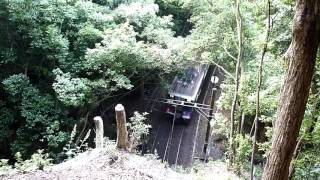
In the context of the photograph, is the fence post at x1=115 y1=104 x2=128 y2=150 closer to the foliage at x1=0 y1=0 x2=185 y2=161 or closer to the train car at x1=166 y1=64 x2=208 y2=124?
the foliage at x1=0 y1=0 x2=185 y2=161

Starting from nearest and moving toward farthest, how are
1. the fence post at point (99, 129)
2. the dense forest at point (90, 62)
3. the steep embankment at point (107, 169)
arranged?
the steep embankment at point (107, 169)
the fence post at point (99, 129)
the dense forest at point (90, 62)

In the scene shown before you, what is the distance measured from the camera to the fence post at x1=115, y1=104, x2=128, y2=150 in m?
6.86

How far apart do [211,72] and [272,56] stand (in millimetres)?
10837

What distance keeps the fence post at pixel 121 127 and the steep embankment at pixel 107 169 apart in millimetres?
195

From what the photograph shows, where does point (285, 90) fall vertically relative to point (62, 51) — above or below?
below

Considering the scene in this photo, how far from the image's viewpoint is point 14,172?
6500 mm

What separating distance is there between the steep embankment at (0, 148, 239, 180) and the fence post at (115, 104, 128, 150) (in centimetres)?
20

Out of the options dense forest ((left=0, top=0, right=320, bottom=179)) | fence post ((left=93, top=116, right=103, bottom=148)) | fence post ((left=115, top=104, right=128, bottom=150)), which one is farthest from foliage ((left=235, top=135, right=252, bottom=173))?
fence post ((left=93, top=116, right=103, bottom=148))

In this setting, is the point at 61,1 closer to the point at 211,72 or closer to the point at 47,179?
the point at 47,179

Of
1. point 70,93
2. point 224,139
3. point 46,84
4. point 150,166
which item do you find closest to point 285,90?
point 150,166

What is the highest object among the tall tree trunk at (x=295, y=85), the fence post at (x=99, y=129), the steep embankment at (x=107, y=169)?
the tall tree trunk at (x=295, y=85)

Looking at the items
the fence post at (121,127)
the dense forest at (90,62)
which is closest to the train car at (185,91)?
the dense forest at (90,62)

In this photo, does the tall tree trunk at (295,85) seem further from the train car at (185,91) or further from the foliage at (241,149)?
the train car at (185,91)

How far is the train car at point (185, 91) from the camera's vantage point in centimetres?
1513
